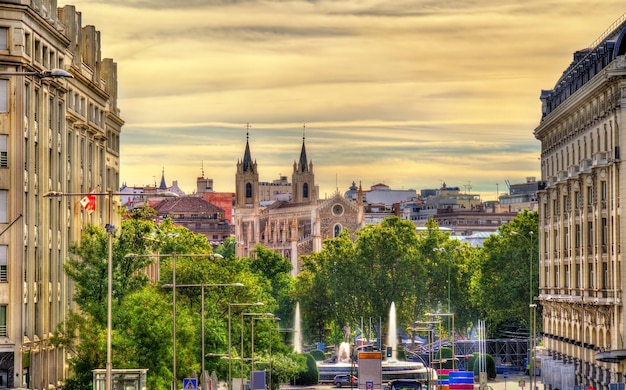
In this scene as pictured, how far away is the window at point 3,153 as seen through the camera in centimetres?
8738

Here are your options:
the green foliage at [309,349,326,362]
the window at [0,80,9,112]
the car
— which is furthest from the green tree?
the window at [0,80,9,112]

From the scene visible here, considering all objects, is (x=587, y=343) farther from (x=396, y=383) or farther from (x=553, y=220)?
(x=396, y=383)

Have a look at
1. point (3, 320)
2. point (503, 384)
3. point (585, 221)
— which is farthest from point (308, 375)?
point (3, 320)

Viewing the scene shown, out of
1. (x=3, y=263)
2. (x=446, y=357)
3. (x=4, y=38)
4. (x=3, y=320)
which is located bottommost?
(x=446, y=357)

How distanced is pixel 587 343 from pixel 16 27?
44235 millimetres

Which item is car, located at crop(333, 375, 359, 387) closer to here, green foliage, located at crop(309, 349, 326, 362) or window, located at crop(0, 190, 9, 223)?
green foliage, located at crop(309, 349, 326, 362)

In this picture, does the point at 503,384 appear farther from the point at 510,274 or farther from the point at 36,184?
the point at 36,184

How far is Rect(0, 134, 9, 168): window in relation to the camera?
87375 mm

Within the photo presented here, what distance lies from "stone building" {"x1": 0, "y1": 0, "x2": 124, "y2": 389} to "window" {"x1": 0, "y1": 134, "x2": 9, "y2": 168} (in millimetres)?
46

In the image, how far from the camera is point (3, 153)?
87438 mm

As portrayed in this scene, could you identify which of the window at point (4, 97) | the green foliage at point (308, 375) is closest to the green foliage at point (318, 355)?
the green foliage at point (308, 375)

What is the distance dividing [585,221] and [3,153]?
42.2 meters

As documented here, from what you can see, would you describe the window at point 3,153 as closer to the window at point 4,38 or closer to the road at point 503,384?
the window at point 4,38

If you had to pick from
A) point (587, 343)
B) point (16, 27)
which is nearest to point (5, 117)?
point (16, 27)
